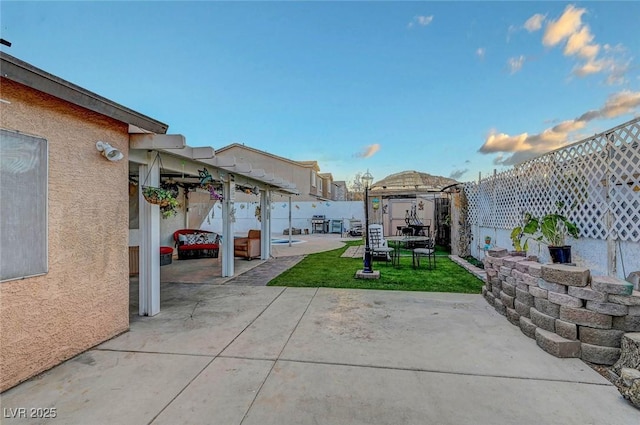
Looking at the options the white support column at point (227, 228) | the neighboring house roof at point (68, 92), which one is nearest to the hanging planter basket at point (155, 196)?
the neighboring house roof at point (68, 92)

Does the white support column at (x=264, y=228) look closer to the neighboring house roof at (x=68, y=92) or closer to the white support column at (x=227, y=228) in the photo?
the white support column at (x=227, y=228)

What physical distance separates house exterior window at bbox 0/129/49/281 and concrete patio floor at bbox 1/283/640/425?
1.04m

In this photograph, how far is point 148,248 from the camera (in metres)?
4.28

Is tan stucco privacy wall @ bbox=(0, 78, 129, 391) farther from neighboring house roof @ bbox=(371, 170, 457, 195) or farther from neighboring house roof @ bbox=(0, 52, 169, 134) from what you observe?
neighboring house roof @ bbox=(371, 170, 457, 195)

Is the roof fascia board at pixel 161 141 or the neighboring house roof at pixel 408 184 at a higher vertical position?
the neighboring house roof at pixel 408 184

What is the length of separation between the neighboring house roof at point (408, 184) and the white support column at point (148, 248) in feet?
24.6

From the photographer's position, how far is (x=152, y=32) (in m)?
6.66

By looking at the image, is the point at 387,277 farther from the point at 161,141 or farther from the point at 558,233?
the point at 161,141

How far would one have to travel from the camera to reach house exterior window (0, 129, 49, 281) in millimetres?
2426

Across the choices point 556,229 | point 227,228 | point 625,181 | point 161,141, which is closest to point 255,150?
point 227,228

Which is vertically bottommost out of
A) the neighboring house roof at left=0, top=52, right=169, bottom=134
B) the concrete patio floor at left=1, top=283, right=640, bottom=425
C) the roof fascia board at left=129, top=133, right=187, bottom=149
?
the concrete patio floor at left=1, top=283, right=640, bottom=425

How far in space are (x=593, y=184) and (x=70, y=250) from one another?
6129 millimetres

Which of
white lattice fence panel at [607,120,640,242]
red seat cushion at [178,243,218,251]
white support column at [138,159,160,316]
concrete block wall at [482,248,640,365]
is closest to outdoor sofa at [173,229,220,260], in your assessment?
red seat cushion at [178,243,218,251]

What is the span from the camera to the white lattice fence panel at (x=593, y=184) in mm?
3250
